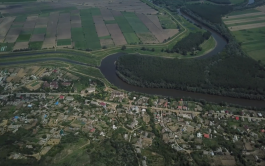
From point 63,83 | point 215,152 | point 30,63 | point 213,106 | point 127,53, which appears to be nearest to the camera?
point 215,152

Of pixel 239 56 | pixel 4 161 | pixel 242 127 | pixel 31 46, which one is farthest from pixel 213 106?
pixel 31 46

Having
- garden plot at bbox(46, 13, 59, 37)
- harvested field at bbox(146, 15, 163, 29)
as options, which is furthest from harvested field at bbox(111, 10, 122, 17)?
garden plot at bbox(46, 13, 59, 37)

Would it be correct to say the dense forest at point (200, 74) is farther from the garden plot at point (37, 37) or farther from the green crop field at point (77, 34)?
the garden plot at point (37, 37)

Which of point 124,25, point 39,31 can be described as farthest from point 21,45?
point 124,25

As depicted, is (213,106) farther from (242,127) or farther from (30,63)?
(30,63)

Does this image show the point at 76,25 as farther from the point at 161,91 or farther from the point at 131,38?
the point at 161,91

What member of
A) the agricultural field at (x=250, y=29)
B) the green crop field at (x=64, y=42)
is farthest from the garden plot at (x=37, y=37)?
the agricultural field at (x=250, y=29)

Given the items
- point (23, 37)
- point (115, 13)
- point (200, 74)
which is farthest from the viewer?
point (115, 13)
